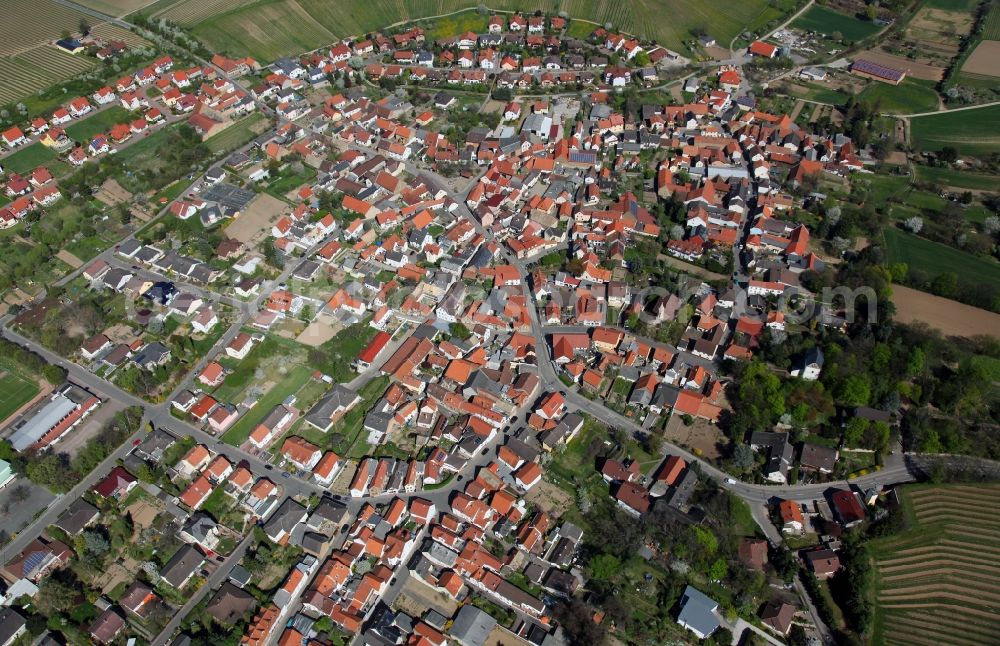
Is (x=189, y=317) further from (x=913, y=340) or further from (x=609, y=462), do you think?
(x=913, y=340)

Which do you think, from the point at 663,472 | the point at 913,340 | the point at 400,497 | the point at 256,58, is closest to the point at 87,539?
the point at 400,497

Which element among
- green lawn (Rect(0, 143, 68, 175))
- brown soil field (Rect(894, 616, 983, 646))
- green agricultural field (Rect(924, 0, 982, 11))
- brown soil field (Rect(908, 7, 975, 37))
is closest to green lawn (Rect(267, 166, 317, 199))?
green lawn (Rect(0, 143, 68, 175))

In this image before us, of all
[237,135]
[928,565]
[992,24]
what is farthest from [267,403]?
[992,24]

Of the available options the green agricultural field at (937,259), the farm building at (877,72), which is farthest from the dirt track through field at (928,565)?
the farm building at (877,72)

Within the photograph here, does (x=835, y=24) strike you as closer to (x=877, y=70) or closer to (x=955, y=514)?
(x=877, y=70)

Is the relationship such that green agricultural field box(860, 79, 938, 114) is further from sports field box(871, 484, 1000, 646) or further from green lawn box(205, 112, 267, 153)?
green lawn box(205, 112, 267, 153)
